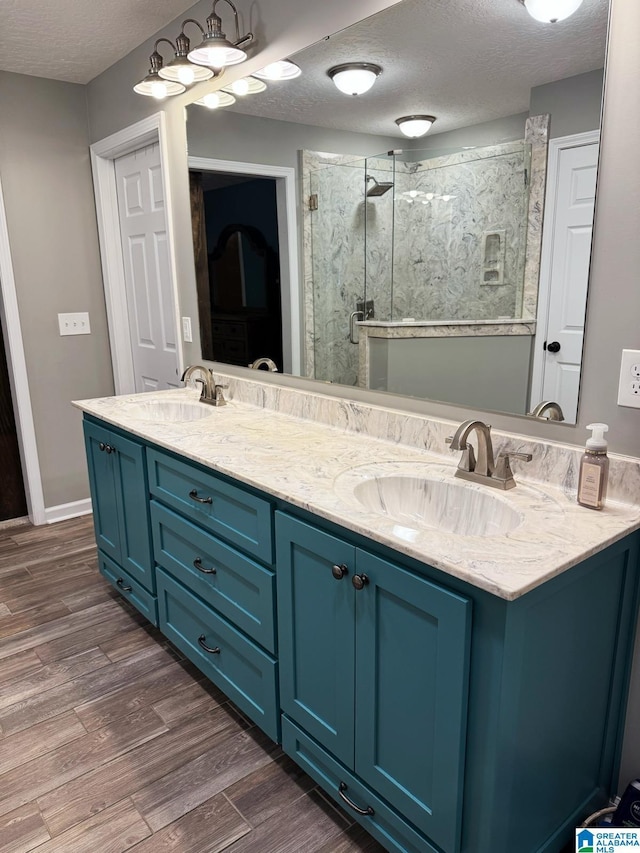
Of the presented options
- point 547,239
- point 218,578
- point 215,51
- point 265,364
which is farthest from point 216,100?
point 218,578

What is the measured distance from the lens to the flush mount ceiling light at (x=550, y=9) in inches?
51.5

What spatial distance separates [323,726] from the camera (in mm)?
1488

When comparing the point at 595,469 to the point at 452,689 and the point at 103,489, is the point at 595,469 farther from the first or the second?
the point at 103,489

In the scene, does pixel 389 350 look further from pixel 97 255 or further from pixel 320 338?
pixel 97 255

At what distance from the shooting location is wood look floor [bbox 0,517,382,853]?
1521mm

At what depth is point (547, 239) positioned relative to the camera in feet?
4.72

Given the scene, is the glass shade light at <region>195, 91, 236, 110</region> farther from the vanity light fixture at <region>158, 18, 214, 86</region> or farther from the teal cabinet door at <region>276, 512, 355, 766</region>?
the teal cabinet door at <region>276, 512, 355, 766</region>

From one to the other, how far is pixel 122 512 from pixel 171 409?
19.7 inches

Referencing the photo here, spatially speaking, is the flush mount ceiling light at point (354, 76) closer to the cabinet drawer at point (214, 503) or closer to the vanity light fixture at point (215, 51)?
the vanity light fixture at point (215, 51)

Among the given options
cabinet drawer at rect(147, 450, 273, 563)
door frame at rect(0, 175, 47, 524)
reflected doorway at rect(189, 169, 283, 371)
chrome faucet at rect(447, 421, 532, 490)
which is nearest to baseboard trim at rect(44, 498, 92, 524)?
door frame at rect(0, 175, 47, 524)

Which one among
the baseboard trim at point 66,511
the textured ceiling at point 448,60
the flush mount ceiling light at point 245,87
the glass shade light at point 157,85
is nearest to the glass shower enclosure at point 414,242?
the textured ceiling at point 448,60

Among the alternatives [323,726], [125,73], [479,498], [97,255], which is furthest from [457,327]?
[97,255]

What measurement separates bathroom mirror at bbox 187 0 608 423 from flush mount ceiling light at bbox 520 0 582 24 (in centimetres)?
1

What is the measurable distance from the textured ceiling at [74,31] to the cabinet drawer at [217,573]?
198 centimetres
